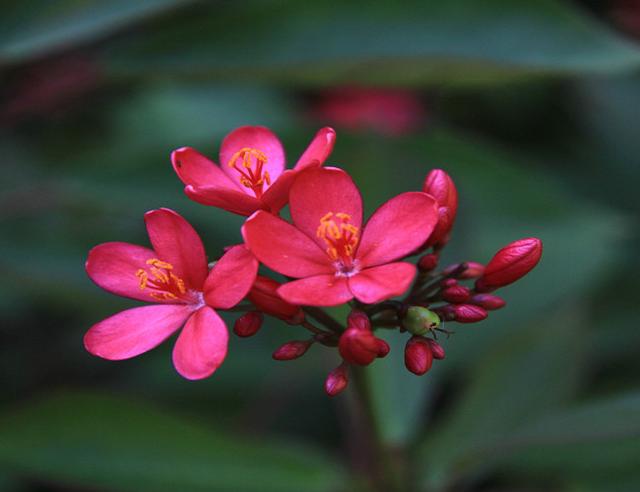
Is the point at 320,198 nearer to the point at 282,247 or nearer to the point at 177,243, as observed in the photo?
the point at 282,247

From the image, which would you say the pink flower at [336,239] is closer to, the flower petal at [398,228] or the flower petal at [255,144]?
the flower petal at [398,228]

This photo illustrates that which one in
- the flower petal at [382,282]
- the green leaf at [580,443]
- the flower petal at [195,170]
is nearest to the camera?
the flower petal at [382,282]

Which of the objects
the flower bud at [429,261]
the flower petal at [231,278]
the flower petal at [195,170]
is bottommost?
the flower bud at [429,261]

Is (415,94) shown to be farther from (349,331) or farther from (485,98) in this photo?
(349,331)

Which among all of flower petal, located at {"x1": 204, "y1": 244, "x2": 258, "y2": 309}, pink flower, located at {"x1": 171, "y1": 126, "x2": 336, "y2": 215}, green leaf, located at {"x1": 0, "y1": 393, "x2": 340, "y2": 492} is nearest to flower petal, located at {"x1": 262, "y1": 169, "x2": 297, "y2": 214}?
pink flower, located at {"x1": 171, "y1": 126, "x2": 336, "y2": 215}

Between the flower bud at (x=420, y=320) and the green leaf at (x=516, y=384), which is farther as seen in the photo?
the green leaf at (x=516, y=384)

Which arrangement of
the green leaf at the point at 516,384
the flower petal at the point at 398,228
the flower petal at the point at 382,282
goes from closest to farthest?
the flower petal at the point at 382,282 < the flower petal at the point at 398,228 < the green leaf at the point at 516,384

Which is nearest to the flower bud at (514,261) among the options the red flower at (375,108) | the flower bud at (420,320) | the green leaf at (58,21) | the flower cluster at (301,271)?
the flower cluster at (301,271)

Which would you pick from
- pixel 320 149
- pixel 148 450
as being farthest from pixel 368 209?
pixel 148 450

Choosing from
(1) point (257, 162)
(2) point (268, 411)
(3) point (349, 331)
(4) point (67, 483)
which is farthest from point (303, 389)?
(3) point (349, 331)
